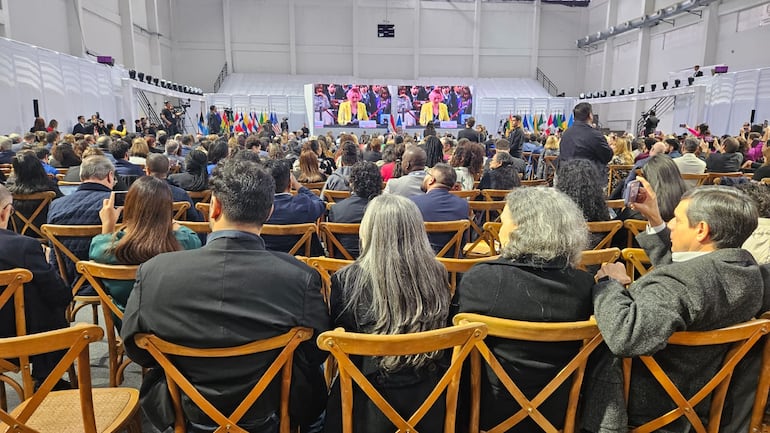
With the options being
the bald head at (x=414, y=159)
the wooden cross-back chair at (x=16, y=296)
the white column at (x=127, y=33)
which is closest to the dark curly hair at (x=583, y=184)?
the bald head at (x=414, y=159)

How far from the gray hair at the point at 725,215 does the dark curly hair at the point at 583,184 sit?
1.26 m

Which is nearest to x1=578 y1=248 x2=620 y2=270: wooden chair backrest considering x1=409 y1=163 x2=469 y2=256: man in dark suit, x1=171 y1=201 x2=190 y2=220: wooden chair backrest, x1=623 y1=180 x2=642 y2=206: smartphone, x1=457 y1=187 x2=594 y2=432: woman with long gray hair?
x1=623 y1=180 x2=642 y2=206: smartphone

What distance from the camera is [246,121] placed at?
17.6 metres

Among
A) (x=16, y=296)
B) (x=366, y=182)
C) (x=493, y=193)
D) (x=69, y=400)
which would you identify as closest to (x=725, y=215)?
(x=366, y=182)

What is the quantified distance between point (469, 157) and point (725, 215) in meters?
3.79

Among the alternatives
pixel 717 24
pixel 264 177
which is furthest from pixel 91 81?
pixel 717 24

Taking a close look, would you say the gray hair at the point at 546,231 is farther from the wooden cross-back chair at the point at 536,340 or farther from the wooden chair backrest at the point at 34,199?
the wooden chair backrest at the point at 34,199

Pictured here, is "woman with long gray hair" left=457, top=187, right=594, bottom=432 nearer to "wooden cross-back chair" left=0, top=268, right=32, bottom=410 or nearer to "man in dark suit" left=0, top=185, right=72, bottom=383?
"wooden cross-back chair" left=0, top=268, right=32, bottom=410

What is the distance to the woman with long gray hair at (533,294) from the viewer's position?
1524 millimetres

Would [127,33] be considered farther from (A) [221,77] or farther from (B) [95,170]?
(B) [95,170]

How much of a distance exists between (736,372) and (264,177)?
1696 millimetres

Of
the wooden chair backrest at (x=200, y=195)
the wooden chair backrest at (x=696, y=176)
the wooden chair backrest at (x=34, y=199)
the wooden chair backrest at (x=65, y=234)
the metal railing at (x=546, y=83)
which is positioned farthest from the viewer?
the metal railing at (x=546, y=83)

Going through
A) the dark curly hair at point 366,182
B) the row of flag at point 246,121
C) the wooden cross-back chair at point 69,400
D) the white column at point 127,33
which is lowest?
the wooden cross-back chair at point 69,400

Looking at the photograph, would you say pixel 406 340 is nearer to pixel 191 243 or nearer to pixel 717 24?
pixel 191 243
